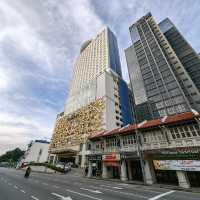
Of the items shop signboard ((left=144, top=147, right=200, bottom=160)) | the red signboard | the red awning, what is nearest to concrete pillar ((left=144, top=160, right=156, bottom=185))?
shop signboard ((left=144, top=147, right=200, bottom=160))

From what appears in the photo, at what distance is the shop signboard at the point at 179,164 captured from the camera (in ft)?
51.1

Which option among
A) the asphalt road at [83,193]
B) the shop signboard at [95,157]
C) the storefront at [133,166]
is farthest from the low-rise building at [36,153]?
the asphalt road at [83,193]

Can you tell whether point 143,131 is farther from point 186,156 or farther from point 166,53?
point 166,53

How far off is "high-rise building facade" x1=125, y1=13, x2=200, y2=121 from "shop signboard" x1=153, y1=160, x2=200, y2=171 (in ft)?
157

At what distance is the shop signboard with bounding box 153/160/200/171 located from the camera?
15580mm

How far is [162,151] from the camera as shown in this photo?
18.6 metres

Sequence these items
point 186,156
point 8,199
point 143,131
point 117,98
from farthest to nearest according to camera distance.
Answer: point 117,98 < point 143,131 < point 186,156 < point 8,199

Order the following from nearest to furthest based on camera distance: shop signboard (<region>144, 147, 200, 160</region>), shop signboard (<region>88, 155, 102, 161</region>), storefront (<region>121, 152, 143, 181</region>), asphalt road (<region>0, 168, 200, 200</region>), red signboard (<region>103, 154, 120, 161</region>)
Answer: asphalt road (<region>0, 168, 200, 200</region>), shop signboard (<region>144, 147, 200, 160</region>), storefront (<region>121, 152, 143, 181</region>), red signboard (<region>103, 154, 120, 161</region>), shop signboard (<region>88, 155, 102, 161</region>)

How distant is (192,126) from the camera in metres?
18.4

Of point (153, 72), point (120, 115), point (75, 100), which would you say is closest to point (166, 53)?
point (153, 72)

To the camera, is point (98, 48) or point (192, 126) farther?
point (98, 48)

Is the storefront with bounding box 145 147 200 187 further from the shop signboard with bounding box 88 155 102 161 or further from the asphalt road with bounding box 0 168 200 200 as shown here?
the shop signboard with bounding box 88 155 102 161

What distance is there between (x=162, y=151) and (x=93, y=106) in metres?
43.0

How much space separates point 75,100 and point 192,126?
63292 mm
